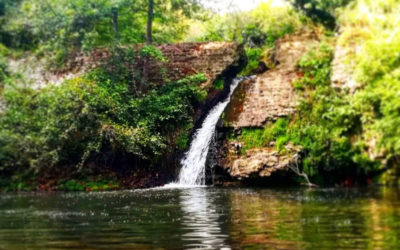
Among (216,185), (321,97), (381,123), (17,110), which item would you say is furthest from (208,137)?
(17,110)

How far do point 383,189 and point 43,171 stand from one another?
15292 millimetres

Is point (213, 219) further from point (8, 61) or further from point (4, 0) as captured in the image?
point (4, 0)

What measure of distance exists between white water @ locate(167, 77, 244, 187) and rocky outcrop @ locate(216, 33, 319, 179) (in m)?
0.76

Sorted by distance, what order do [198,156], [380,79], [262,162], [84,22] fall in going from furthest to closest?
[84,22]
[198,156]
[262,162]
[380,79]

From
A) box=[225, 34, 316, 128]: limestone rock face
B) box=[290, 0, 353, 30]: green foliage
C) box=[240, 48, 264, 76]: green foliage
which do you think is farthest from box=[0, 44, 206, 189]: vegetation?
box=[290, 0, 353, 30]: green foliage

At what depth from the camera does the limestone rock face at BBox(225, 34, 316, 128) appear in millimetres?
21109

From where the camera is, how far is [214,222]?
935cm

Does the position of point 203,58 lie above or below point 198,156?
above

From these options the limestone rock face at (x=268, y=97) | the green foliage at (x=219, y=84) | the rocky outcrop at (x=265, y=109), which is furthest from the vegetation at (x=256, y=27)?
the limestone rock face at (x=268, y=97)

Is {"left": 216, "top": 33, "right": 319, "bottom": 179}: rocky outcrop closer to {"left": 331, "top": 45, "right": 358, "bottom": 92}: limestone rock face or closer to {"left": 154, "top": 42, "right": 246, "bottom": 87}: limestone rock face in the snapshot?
{"left": 331, "top": 45, "right": 358, "bottom": 92}: limestone rock face

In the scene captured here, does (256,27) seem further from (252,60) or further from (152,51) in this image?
(152,51)

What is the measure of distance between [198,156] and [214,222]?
456 inches

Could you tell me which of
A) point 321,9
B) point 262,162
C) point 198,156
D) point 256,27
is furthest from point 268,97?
point 256,27

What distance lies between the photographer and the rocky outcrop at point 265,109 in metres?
18.8
